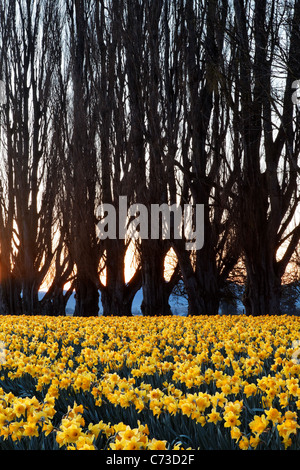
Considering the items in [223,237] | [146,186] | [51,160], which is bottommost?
[223,237]

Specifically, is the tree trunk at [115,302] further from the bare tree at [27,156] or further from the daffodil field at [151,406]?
the daffodil field at [151,406]

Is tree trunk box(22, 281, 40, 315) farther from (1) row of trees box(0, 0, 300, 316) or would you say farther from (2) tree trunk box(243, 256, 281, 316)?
(2) tree trunk box(243, 256, 281, 316)

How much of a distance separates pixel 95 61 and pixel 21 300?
762cm

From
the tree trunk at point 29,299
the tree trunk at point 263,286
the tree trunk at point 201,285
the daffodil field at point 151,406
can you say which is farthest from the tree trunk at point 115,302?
the daffodil field at point 151,406

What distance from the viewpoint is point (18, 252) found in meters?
15.7

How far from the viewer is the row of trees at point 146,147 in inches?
357

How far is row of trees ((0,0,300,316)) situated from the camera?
9070mm

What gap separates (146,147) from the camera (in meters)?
11.7

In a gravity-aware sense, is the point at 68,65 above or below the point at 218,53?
above

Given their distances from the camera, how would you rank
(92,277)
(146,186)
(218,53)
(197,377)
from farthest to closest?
1. (92,277)
2. (146,186)
3. (218,53)
4. (197,377)

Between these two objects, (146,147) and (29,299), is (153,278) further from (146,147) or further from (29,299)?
(29,299)

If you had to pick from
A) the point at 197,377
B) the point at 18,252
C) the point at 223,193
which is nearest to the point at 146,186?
the point at 223,193
